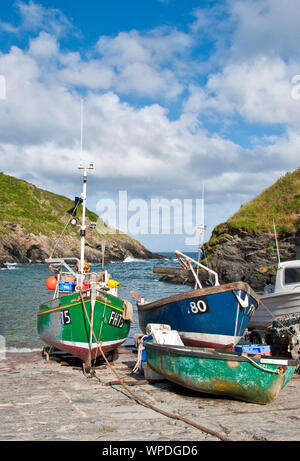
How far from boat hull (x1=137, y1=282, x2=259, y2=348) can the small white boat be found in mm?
1677

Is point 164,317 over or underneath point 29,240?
underneath

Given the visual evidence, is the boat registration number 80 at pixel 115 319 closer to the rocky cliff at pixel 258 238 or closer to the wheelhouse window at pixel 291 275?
the wheelhouse window at pixel 291 275

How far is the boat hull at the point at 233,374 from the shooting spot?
318 inches

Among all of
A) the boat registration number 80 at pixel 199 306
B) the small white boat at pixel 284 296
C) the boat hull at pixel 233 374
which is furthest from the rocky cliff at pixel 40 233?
the boat hull at pixel 233 374

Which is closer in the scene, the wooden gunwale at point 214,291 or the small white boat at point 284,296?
the wooden gunwale at point 214,291

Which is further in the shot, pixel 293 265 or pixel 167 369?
pixel 293 265

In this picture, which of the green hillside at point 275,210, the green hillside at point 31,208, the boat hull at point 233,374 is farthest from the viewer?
the green hillside at point 31,208

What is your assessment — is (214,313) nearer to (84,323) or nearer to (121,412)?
(84,323)

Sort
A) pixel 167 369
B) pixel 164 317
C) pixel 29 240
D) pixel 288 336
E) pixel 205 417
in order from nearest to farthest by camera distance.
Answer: pixel 205 417, pixel 167 369, pixel 288 336, pixel 164 317, pixel 29 240

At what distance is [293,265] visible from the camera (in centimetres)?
1509

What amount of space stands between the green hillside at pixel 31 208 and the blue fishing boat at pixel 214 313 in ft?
230

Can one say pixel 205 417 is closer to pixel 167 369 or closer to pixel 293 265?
pixel 167 369
